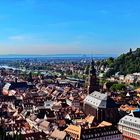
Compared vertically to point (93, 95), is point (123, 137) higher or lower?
lower

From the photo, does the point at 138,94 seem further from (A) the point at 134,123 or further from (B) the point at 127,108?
(A) the point at 134,123

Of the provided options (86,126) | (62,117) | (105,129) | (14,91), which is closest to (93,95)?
(62,117)

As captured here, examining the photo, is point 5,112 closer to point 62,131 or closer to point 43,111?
point 43,111

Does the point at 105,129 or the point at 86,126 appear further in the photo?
the point at 86,126

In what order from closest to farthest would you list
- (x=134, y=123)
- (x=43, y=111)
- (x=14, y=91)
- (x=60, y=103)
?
(x=134, y=123), (x=43, y=111), (x=60, y=103), (x=14, y=91)

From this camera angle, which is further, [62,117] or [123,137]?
[62,117]

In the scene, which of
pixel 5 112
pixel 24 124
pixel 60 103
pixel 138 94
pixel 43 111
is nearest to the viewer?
pixel 24 124

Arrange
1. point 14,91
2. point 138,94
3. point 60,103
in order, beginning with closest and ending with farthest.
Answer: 1. point 60,103
2. point 138,94
3. point 14,91

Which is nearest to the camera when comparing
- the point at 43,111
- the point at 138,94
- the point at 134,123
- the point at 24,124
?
the point at 134,123

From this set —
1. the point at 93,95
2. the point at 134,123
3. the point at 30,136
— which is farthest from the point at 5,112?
the point at 134,123
